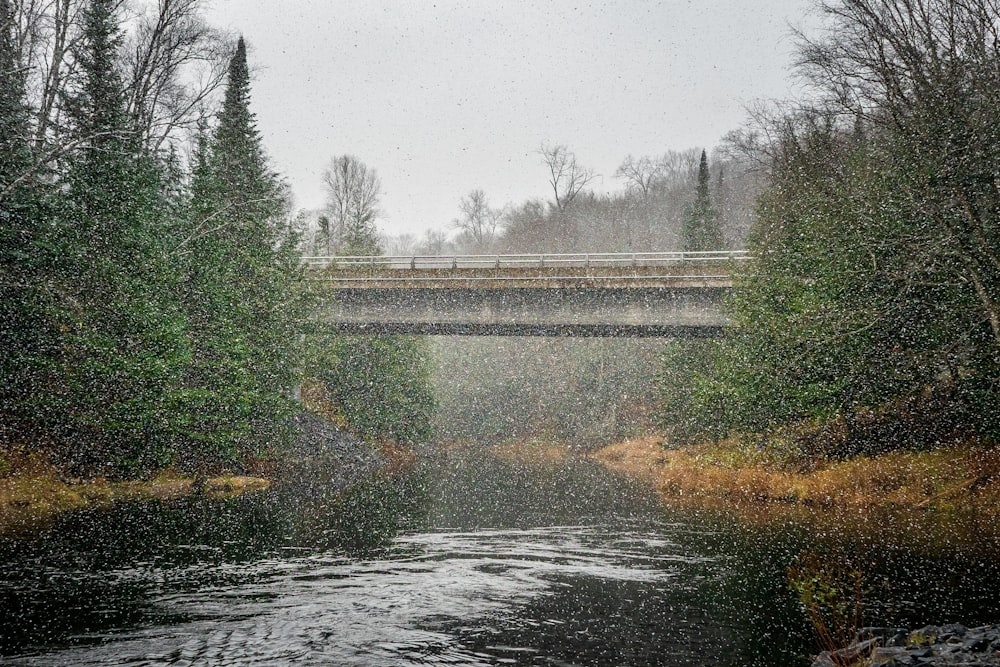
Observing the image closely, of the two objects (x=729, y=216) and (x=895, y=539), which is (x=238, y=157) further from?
(x=729, y=216)

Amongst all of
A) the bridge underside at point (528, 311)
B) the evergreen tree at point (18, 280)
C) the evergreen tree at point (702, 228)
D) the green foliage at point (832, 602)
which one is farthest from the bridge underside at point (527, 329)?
the evergreen tree at point (702, 228)

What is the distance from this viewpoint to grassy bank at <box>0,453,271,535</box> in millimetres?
18828

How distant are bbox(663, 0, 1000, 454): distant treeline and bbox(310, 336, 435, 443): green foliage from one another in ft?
70.3

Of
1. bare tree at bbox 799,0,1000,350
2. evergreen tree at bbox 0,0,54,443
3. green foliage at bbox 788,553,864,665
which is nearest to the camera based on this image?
green foliage at bbox 788,553,864,665

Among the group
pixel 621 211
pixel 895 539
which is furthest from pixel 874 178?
pixel 621 211

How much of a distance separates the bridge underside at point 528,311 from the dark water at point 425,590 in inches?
484

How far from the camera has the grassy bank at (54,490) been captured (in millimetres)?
18828

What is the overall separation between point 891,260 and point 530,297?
16207mm

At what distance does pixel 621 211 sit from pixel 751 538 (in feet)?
251

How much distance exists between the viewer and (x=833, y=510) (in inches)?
816

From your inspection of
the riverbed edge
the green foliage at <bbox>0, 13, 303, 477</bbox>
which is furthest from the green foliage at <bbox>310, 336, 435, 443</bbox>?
the riverbed edge

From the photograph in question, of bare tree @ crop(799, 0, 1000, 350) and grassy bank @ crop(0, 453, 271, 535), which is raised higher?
bare tree @ crop(799, 0, 1000, 350)

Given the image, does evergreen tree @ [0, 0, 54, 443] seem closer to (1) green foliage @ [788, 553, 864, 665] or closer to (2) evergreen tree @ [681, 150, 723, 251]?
(1) green foliage @ [788, 553, 864, 665]

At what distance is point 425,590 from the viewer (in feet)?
40.7
